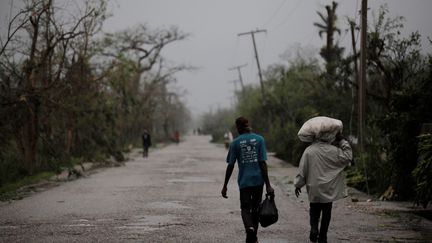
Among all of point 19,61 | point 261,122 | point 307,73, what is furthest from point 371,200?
point 261,122

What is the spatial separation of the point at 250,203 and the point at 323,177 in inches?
40.5

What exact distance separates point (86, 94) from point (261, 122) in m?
32.4

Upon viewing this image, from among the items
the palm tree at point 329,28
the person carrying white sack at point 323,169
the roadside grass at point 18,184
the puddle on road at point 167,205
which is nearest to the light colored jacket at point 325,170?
the person carrying white sack at point 323,169

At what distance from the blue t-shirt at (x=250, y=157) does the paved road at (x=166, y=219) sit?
108 cm

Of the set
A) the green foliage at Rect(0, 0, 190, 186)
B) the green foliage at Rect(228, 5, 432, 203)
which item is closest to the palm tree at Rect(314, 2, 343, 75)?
the green foliage at Rect(228, 5, 432, 203)

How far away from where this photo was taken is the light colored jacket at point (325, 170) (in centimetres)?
834

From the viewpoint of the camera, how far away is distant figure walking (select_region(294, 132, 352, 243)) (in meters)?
8.35

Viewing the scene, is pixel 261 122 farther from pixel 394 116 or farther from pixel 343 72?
pixel 394 116

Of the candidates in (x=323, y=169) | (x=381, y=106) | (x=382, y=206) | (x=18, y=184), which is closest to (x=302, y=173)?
(x=323, y=169)

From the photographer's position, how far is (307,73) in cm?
4631

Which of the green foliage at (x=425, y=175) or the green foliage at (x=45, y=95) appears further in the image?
the green foliage at (x=45, y=95)

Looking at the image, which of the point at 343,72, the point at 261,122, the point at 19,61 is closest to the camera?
the point at 19,61

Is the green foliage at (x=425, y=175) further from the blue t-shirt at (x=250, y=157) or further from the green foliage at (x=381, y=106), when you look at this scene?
the blue t-shirt at (x=250, y=157)

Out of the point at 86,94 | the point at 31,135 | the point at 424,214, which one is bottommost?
the point at 424,214
